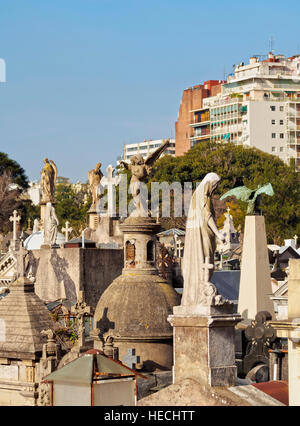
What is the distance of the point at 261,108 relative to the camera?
12362 cm

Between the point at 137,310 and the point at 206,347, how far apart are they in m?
5.04

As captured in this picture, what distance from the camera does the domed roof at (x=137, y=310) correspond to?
18.6m

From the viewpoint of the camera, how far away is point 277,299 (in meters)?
26.1

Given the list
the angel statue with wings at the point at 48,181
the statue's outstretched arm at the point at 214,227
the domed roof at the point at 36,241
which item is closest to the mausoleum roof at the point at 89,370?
the statue's outstretched arm at the point at 214,227

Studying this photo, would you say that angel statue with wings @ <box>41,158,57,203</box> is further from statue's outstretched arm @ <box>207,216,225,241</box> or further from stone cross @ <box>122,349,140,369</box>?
statue's outstretched arm @ <box>207,216,225,241</box>

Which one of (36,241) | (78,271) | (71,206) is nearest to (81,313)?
(78,271)

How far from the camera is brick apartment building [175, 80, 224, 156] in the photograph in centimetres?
14075

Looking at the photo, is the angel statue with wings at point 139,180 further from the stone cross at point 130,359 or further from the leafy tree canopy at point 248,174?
the leafy tree canopy at point 248,174

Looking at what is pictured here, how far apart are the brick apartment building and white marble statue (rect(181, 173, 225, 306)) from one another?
125581 mm

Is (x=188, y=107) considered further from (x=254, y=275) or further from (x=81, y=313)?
(x=81, y=313)

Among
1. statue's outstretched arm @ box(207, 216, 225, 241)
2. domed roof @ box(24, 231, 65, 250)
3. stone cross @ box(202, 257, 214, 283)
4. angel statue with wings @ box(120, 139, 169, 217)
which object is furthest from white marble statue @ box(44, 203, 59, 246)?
stone cross @ box(202, 257, 214, 283)

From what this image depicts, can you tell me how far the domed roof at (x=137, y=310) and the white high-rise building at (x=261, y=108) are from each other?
335 ft
